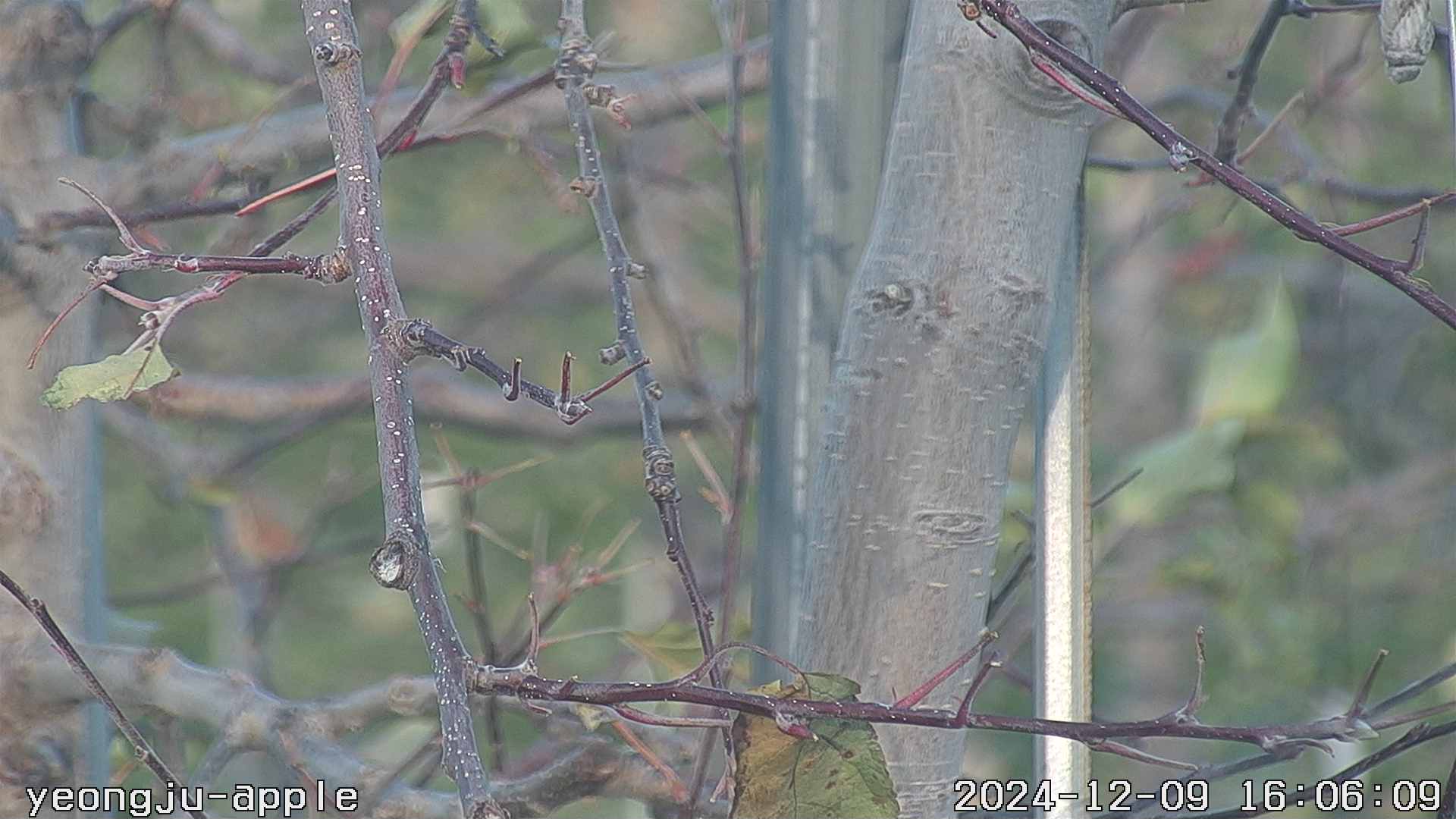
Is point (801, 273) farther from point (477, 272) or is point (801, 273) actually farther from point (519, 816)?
point (477, 272)

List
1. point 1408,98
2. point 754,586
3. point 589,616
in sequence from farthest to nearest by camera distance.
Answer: point 589,616
point 1408,98
point 754,586

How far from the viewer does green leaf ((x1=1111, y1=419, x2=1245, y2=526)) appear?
1.00 metres

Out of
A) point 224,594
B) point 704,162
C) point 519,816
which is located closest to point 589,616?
point 704,162

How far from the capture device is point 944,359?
547 millimetres

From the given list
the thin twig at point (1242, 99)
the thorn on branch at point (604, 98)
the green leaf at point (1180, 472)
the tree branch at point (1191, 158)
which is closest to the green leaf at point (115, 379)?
the thorn on branch at point (604, 98)

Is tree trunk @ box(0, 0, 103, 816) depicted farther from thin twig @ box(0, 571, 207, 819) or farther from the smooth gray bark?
the smooth gray bark

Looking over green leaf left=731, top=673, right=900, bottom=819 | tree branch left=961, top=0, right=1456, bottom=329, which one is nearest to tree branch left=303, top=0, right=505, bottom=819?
green leaf left=731, top=673, right=900, bottom=819

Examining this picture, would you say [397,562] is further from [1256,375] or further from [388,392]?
[1256,375]

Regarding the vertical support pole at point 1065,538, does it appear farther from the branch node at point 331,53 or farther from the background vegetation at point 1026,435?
the background vegetation at point 1026,435

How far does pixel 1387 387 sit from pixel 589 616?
1.64 m

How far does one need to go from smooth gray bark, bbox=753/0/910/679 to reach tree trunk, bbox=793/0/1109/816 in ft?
0.37

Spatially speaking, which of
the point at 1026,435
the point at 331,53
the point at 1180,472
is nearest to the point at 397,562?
the point at 331,53

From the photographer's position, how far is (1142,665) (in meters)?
3.18

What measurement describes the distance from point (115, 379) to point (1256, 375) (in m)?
0.86
